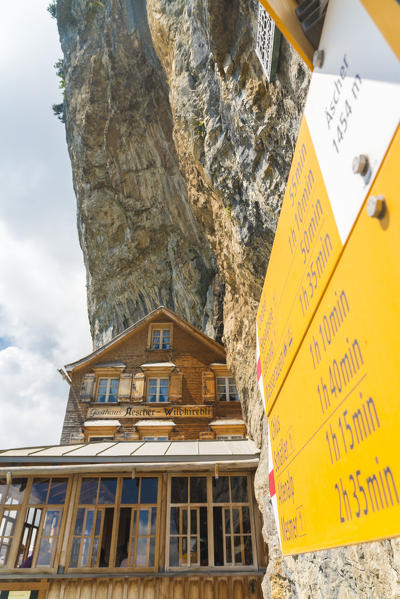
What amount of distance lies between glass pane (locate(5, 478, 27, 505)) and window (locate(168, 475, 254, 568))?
405cm

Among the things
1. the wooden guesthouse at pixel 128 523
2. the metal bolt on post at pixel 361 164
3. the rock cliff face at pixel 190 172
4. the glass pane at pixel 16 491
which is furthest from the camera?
the glass pane at pixel 16 491

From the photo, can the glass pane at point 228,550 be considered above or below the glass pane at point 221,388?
below

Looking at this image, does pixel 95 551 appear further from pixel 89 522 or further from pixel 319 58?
pixel 319 58

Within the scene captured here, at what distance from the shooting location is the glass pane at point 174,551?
9.62 m

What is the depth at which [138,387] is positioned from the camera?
16641 mm

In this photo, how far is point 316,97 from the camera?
1671 millimetres

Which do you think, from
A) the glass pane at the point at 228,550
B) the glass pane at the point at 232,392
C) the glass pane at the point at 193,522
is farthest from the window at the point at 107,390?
the glass pane at the point at 228,550

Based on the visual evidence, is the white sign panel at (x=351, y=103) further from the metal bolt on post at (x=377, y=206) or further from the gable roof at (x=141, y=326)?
the gable roof at (x=141, y=326)

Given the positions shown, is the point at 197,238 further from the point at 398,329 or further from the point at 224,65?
the point at 398,329

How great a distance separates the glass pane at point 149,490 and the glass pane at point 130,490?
160 millimetres

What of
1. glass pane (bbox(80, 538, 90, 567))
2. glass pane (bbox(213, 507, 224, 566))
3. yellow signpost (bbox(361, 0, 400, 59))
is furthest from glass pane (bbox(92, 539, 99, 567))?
yellow signpost (bbox(361, 0, 400, 59))

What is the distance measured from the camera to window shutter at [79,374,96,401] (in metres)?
16.5

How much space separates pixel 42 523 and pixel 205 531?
4.31 metres

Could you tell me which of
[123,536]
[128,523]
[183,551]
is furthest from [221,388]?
[123,536]
